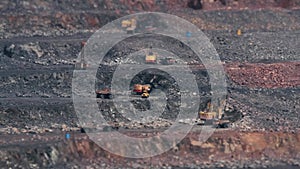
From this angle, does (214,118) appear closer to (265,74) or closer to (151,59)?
(265,74)

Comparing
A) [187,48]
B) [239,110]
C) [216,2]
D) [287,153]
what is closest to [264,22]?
[216,2]

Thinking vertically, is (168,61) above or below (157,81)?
below

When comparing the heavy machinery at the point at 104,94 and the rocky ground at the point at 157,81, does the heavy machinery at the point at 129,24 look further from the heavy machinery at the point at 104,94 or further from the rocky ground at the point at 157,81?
the heavy machinery at the point at 104,94

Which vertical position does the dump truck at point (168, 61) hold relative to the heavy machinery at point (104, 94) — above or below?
below

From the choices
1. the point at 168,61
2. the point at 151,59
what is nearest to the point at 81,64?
the point at 151,59

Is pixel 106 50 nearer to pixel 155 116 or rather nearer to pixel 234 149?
pixel 155 116

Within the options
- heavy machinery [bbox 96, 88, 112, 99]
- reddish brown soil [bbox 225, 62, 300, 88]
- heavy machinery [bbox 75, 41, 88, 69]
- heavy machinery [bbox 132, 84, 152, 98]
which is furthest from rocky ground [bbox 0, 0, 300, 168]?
heavy machinery [bbox 132, 84, 152, 98]

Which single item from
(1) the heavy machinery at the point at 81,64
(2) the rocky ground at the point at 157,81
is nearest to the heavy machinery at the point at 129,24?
(2) the rocky ground at the point at 157,81

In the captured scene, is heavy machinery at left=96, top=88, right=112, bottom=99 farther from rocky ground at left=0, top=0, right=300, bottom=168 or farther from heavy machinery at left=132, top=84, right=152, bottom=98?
heavy machinery at left=132, top=84, right=152, bottom=98
